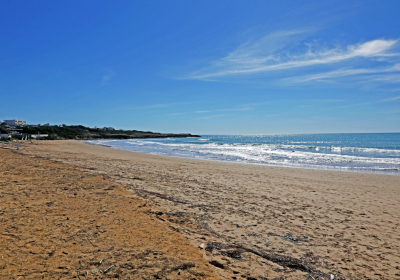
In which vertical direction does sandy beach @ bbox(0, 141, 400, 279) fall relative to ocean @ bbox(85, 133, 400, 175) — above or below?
below

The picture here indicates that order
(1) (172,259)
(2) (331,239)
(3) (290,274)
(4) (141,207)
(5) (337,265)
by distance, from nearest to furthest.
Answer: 1. (1) (172,259)
2. (3) (290,274)
3. (5) (337,265)
4. (2) (331,239)
5. (4) (141,207)

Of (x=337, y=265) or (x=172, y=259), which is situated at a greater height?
(x=172, y=259)

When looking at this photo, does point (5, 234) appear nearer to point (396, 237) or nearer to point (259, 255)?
point (259, 255)

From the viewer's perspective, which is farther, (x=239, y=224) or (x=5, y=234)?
(x=239, y=224)

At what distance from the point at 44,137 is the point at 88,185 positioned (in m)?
58.1

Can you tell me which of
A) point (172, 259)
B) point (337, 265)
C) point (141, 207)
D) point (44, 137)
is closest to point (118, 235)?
point (172, 259)

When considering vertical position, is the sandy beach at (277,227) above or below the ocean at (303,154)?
below

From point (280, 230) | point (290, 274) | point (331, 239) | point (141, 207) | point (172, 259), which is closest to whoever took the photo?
point (172, 259)

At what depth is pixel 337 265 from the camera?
389cm

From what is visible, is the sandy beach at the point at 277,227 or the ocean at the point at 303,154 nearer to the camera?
the sandy beach at the point at 277,227

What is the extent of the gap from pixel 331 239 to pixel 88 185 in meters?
6.90

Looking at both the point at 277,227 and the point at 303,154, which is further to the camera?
the point at 303,154

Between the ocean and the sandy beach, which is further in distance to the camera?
the ocean

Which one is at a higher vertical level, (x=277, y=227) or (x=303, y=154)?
(x=303, y=154)
